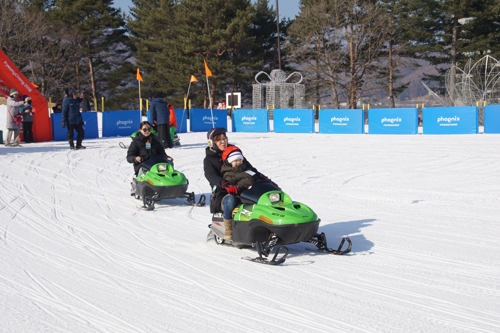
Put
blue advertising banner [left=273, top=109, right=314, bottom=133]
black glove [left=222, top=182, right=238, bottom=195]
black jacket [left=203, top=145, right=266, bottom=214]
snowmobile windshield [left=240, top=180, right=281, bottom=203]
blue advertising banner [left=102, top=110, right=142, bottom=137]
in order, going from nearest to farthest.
→ snowmobile windshield [left=240, top=180, right=281, bottom=203]
black glove [left=222, top=182, right=238, bottom=195]
black jacket [left=203, top=145, right=266, bottom=214]
blue advertising banner [left=102, top=110, right=142, bottom=137]
blue advertising banner [left=273, top=109, right=314, bottom=133]

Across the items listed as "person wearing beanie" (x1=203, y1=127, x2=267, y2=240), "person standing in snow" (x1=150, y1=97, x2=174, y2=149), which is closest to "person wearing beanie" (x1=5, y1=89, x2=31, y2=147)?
"person standing in snow" (x1=150, y1=97, x2=174, y2=149)

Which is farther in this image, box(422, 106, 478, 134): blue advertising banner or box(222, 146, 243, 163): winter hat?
box(422, 106, 478, 134): blue advertising banner

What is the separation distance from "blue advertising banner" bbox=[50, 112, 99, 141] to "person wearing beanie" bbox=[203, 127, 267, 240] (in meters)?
16.5

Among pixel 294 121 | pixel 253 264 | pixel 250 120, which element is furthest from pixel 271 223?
pixel 250 120

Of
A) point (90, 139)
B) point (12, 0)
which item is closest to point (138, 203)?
point (90, 139)

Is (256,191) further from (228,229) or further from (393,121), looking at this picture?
(393,121)

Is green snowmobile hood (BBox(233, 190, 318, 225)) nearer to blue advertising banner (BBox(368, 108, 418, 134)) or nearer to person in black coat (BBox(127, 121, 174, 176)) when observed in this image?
person in black coat (BBox(127, 121, 174, 176))

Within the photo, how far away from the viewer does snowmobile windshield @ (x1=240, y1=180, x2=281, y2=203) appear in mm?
7098

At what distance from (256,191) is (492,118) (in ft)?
66.3

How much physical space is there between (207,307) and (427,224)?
4.51 meters

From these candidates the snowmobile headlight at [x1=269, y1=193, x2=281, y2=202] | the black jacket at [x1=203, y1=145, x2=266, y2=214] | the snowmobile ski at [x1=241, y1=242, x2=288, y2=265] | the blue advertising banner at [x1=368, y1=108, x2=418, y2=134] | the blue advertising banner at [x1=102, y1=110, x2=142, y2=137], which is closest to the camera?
the snowmobile ski at [x1=241, y1=242, x2=288, y2=265]

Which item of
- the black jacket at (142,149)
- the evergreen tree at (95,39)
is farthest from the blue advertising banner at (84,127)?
the evergreen tree at (95,39)

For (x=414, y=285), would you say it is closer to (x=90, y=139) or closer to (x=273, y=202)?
(x=273, y=202)

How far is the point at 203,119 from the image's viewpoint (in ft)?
97.5
